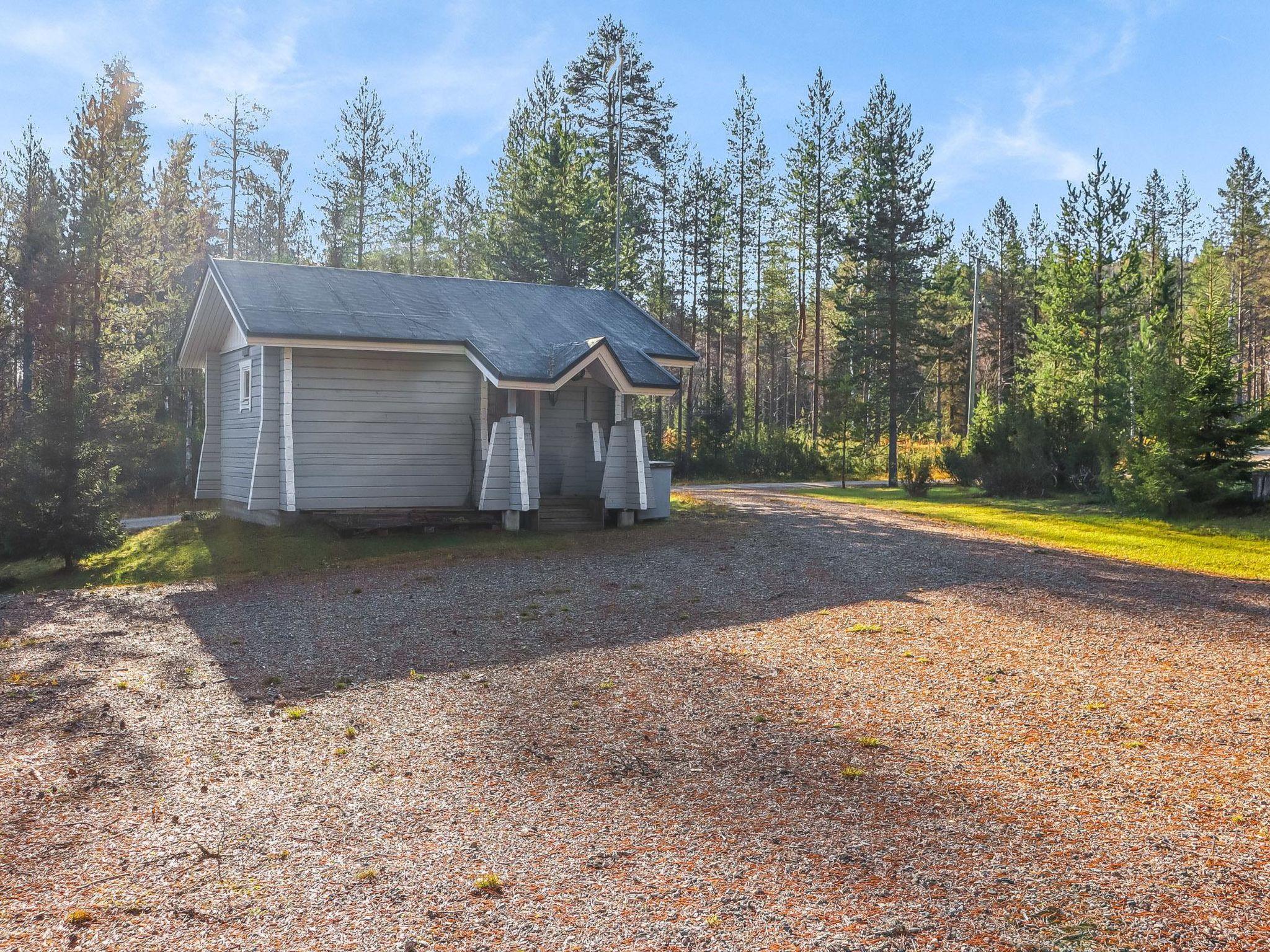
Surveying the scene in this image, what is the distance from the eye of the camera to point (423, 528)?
1542cm

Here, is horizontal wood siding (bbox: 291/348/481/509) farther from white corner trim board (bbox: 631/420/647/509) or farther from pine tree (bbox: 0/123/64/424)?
pine tree (bbox: 0/123/64/424)

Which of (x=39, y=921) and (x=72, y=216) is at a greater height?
(x=72, y=216)

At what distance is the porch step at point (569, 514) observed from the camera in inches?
620

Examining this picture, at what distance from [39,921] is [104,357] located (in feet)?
87.7

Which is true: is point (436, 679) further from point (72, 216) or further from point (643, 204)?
point (643, 204)

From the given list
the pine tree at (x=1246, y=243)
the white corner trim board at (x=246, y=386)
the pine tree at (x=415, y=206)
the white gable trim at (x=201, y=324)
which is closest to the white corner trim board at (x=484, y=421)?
the white gable trim at (x=201, y=324)

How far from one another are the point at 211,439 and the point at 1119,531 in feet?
56.3

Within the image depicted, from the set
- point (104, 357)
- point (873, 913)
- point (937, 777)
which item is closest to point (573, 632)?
point (937, 777)

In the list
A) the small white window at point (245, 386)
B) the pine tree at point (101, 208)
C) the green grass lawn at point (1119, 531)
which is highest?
the pine tree at point (101, 208)

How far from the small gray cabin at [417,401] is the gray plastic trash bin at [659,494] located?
94 mm

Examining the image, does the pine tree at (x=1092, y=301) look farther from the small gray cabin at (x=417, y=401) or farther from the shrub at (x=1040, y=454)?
the small gray cabin at (x=417, y=401)

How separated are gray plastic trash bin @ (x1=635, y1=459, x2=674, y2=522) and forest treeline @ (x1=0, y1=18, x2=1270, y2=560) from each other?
28.8 ft

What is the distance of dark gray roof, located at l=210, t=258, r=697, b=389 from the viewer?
47.6ft

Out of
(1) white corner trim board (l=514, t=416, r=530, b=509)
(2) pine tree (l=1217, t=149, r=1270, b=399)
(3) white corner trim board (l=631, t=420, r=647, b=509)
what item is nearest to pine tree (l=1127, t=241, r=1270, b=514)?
(3) white corner trim board (l=631, t=420, r=647, b=509)
